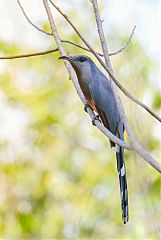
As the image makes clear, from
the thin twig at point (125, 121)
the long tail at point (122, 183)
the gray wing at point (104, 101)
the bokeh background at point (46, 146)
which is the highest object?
the thin twig at point (125, 121)

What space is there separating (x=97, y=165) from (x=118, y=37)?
2.26 meters

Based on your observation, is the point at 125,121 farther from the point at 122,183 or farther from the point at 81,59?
the point at 81,59

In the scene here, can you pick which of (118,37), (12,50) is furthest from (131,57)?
(12,50)

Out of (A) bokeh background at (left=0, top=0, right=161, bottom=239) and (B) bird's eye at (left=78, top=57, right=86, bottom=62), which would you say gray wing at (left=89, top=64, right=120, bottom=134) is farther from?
(A) bokeh background at (left=0, top=0, right=161, bottom=239)

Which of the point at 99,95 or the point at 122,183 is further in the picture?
the point at 99,95

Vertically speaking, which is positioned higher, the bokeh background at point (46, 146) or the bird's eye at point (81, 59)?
the bird's eye at point (81, 59)

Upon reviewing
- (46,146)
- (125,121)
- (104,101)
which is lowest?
(46,146)

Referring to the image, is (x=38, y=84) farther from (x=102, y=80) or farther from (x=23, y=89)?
(x=102, y=80)

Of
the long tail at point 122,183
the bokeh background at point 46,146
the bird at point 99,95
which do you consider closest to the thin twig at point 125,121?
the long tail at point 122,183

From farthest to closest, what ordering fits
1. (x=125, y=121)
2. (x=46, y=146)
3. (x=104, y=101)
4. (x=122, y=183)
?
(x=46, y=146) < (x=104, y=101) < (x=122, y=183) < (x=125, y=121)

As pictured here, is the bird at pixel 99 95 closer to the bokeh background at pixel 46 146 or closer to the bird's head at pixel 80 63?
the bird's head at pixel 80 63

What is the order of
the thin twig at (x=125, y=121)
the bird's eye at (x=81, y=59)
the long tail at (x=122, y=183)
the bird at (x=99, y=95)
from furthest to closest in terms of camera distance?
the bird's eye at (x=81, y=59) < the bird at (x=99, y=95) < the long tail at (x=122, y=183) < the thin twig at (x=125, y=121)

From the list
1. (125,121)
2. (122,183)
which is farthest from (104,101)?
(125,121)

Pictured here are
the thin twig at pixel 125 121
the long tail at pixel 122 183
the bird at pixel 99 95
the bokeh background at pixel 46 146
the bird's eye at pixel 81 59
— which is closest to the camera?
the thin twig at pixel 125 121
